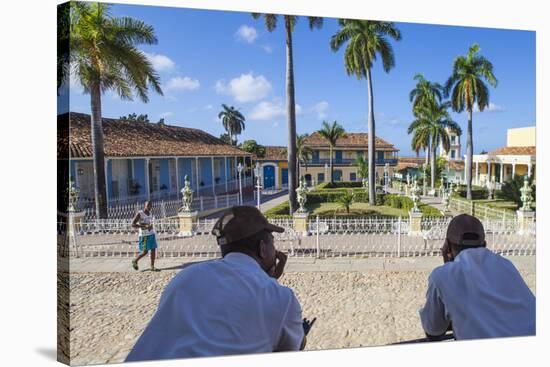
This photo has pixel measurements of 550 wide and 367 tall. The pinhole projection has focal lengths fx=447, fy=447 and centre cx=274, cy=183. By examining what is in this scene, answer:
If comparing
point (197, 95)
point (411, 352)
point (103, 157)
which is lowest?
point (411, 352)

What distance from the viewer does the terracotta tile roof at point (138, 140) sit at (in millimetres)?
3945

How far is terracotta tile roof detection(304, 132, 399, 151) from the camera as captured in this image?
5090 millimetres

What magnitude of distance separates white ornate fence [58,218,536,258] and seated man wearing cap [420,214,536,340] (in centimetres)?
307

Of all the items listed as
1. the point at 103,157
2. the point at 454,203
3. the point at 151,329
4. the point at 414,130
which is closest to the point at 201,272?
the point at 151,329

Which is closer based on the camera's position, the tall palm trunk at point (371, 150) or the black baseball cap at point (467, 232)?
the black baseball cap at point (467, 232)

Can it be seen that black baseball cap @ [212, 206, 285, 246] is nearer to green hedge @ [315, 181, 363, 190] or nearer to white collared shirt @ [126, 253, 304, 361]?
white collared shirt @ [126, 253, 304, 361]

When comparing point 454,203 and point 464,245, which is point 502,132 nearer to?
point 454,203

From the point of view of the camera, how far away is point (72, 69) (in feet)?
12.7

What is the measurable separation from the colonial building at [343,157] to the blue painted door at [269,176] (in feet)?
1.21

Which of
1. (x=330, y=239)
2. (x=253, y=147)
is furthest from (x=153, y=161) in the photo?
(x=330, y=239)

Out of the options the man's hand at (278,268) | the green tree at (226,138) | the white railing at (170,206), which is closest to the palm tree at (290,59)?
the green tree at (226,138)

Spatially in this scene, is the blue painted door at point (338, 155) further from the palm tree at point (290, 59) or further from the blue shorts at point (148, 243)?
the blue shorts at point (148, 243)

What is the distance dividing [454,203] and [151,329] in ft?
19.2

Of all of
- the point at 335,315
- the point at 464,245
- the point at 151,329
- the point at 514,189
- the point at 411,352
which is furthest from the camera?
the point at 514,189
